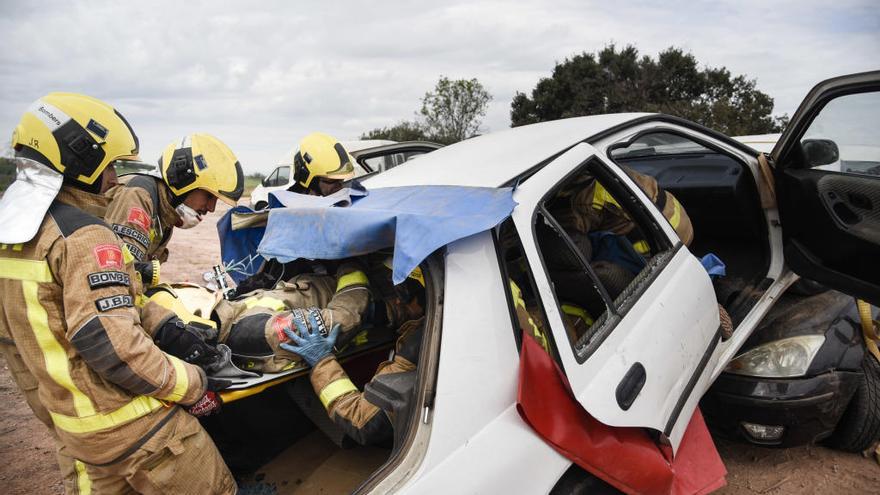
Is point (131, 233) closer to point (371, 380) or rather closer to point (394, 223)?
point (371, 380)

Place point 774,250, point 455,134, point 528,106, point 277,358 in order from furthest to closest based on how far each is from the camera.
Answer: point 528,106 < point 455,134 < point 774,250 < point 277,358

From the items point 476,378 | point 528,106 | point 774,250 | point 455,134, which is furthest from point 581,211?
point 528,106

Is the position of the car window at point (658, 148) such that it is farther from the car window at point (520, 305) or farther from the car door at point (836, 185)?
the car window at point (520, 305)

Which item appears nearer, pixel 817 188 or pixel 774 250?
pixel 817 188

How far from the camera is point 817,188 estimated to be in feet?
8.73

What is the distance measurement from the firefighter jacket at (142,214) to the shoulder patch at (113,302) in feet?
5.07

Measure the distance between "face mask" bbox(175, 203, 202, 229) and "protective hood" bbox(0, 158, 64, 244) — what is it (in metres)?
1.84

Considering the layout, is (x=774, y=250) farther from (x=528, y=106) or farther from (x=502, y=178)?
(x=528, y=106)

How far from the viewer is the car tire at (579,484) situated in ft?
5.25

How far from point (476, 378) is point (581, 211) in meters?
1.56

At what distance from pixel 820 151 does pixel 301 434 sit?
3.01m

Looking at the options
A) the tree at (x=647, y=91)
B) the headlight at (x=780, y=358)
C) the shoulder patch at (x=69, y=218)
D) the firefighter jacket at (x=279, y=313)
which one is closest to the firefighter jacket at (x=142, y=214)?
the firefighter jacket at (x=279, y=313)

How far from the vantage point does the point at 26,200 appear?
1.70 metres

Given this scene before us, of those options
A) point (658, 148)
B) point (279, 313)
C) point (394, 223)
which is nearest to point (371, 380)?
point (279, 313)
